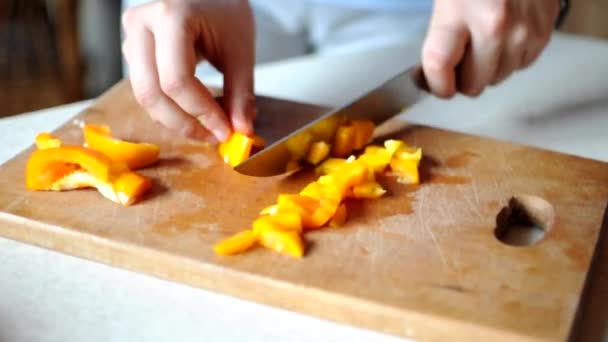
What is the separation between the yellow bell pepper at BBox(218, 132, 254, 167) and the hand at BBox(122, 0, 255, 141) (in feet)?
0.05

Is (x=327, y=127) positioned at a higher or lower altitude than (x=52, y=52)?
higher

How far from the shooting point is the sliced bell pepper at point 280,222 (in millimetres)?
1084

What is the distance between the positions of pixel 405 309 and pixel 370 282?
0.07m

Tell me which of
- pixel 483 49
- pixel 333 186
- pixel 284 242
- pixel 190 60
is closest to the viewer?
pixel 284 242

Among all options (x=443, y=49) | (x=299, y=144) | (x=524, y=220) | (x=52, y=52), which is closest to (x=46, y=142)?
(x=299, y=144)

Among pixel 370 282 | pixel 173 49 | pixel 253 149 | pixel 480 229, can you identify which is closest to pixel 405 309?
pixel 370 282

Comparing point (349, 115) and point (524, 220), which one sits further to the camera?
point (349, 115)

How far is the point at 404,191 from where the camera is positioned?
1.24 m

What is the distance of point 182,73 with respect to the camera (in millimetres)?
1250

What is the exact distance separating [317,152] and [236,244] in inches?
11.6

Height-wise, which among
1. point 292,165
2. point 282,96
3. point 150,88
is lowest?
point 282,96

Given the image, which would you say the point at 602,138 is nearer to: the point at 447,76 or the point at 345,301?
the point at 447,76

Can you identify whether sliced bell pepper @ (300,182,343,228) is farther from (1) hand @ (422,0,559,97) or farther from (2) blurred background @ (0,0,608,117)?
(2) blurred background @ (0,0,608,117)

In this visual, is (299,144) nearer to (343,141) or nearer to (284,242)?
(343,141)
